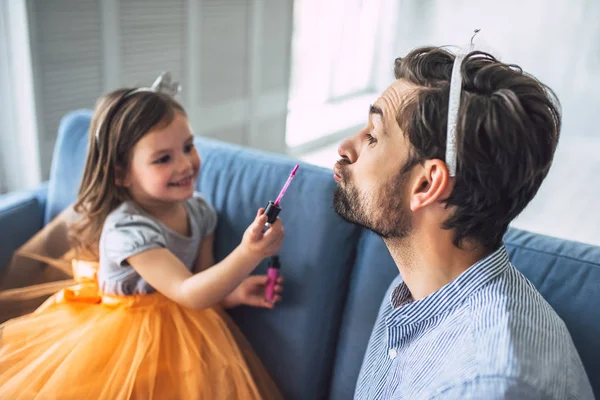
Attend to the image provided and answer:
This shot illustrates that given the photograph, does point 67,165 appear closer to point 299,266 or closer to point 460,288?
point 299,266

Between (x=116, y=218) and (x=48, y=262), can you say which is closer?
(x=116, y=218)

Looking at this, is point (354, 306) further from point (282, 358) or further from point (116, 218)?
point (116, 218)

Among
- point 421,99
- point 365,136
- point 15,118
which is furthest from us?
point 15,118

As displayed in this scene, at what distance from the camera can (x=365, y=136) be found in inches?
40.3

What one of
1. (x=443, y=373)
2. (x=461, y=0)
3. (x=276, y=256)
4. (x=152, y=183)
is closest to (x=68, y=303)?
(x=152, y=183)

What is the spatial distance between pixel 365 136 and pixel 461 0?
1670 millimetres

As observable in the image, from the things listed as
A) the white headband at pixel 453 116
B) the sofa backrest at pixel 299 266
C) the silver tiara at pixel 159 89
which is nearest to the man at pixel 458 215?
the white headband at pixel 453 116

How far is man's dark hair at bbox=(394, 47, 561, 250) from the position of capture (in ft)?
2.74

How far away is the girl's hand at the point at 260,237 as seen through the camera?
3.78 ft

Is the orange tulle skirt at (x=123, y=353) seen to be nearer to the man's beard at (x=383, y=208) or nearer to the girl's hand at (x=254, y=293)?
the girl's hand at (x=254, y=293)

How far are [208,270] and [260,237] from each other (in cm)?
15

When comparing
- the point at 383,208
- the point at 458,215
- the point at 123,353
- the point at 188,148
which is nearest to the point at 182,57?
the point at 188,148

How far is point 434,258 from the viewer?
0.95 meters

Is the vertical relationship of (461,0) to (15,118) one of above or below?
above
